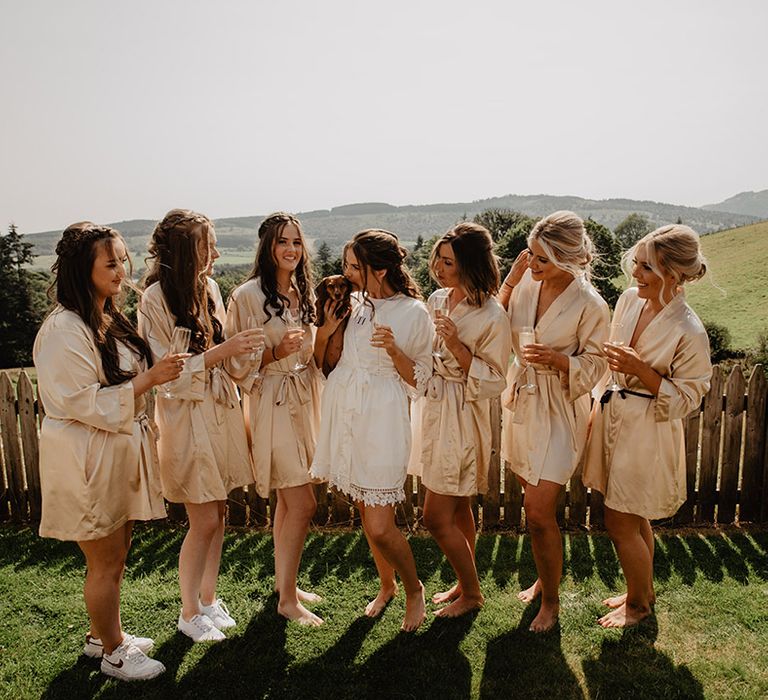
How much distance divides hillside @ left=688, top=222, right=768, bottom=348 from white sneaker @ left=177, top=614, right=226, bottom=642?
1243 cm

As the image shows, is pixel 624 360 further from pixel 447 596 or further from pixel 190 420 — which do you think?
pixel 190 420

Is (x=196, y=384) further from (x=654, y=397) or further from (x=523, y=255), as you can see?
(x=654, y=397)

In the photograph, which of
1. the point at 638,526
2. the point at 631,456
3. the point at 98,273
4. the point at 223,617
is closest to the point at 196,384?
the point at 98,273

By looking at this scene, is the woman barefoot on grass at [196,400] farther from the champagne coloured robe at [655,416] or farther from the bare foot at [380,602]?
the champagne coloured robe at [655,416]

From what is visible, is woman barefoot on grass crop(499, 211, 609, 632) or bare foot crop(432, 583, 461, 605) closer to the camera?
woman barefoot on grass crop(499, 211, 609, 632)

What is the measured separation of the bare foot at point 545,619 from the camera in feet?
13.4

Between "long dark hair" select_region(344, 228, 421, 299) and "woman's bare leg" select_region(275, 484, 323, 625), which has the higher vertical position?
"long dark hair" select_region(344, 228, 421, 299)

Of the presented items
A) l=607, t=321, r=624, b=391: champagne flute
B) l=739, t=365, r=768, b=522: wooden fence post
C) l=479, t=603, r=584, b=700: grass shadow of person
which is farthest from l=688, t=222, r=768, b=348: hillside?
l=479, t=603, r=584, b=700: grass shadow of person

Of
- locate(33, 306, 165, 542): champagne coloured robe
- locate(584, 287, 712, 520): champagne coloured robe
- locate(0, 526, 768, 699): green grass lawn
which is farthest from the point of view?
locate(584, 287, 712, 520): champagne coloured robe

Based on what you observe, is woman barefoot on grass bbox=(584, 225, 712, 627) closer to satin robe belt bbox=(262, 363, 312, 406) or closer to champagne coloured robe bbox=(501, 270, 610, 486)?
champagne coloured robe bbox=(501, 270, 610, 486)

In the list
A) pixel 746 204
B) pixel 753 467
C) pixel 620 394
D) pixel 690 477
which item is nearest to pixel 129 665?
pixel 620 394

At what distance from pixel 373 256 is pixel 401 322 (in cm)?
46

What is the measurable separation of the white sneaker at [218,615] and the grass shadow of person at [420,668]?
41.8 inches

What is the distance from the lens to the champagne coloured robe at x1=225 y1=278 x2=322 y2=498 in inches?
161
